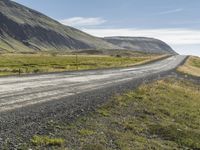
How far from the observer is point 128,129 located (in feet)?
50.6

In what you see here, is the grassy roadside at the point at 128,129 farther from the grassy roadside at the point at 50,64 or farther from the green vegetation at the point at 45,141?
the grassy roadside at the point at 50,64

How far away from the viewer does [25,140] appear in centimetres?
1178

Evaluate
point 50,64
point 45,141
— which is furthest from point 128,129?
point 50,64

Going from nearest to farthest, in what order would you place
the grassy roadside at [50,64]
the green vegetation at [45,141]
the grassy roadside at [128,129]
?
the green vegetation at [45,141], the grassy roadside at [128,129], the grassy roadside at [50,64]

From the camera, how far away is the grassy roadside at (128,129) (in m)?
12.5

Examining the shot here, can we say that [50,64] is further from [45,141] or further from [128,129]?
[45,141]

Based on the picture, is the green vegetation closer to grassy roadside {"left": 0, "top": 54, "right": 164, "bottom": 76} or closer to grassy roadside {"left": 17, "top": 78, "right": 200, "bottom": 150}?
grassy roadside {"left": 17, "top": 78, "right": 200, "bottom": 150}

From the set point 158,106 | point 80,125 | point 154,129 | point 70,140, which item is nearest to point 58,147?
point 70,140

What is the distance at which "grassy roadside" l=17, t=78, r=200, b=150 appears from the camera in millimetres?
12477

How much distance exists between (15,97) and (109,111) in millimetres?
5168

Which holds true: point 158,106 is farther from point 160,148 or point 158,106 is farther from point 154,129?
point 160,148

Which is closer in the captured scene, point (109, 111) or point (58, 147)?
point (58, 147)

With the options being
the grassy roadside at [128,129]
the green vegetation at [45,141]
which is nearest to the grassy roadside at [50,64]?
the grassy roadside at [128,129]

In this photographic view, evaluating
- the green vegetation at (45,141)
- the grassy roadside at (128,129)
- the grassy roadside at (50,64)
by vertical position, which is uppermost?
the green vegetation at (45,141)
